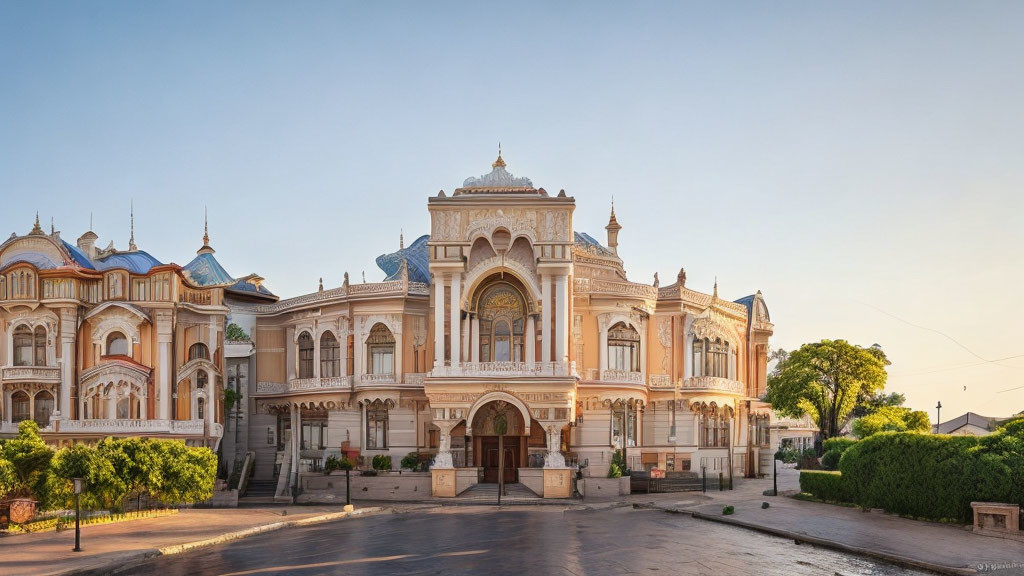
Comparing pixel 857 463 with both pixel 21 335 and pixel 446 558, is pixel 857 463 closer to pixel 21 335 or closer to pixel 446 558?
pixel 446 558

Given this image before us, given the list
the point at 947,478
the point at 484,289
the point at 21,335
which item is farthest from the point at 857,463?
the point at 21,335

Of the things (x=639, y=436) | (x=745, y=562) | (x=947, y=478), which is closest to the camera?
(x=745, y=562)

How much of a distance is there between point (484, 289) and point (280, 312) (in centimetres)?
1288

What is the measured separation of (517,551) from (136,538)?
13.0 metres

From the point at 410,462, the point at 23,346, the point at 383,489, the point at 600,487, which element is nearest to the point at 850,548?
the point at 600,487

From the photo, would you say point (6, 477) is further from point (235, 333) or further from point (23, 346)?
point (235, 333)

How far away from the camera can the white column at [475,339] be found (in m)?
47.9

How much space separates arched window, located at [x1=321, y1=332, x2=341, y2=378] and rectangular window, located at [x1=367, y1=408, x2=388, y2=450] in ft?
10.9


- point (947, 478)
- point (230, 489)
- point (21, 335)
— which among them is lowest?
point (230, 489)

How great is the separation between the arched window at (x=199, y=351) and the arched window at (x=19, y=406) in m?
8.09

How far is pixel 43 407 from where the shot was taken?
157 ft

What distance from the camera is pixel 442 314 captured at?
1865 inches

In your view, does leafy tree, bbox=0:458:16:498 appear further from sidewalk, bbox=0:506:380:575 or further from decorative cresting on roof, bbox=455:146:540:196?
decorative cresting on roof, bbox=455:146:540:196

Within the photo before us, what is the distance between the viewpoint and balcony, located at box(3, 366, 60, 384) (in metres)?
46.6
